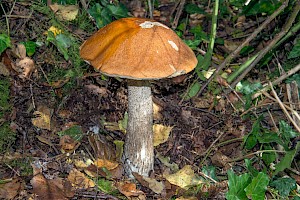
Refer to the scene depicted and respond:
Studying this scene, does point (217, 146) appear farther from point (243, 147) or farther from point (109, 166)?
point (109, 166)

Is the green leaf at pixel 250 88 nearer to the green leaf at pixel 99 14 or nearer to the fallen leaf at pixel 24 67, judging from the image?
the green leaf at pixel 99 14

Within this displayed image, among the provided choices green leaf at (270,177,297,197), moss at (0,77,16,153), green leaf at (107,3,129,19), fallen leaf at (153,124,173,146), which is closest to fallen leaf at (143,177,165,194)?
fallen leaf at (153,124,173,146)

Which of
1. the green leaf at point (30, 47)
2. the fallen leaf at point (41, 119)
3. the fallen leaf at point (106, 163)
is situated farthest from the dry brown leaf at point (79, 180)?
the green leaf at point (30, 47)

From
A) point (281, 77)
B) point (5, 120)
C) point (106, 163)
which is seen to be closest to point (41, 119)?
point (5, 120)

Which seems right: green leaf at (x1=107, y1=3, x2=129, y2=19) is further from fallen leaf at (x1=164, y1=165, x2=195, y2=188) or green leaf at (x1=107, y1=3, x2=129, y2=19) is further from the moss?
fallen leaf at (x1=164, y1=165, x2=195, y2=188)

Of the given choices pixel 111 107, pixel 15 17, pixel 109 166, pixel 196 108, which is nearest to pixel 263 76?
pixel 196 108
